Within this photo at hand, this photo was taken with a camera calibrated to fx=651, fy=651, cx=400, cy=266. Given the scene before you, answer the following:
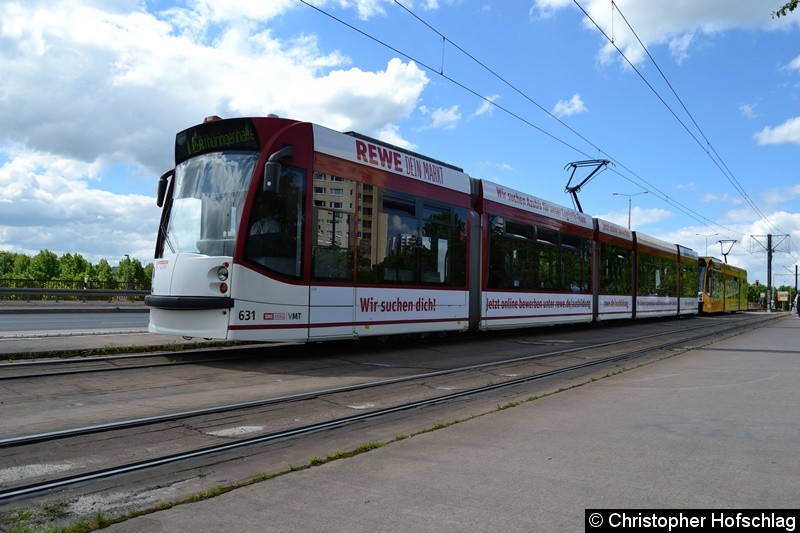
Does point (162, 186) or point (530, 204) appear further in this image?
point (530, 204)

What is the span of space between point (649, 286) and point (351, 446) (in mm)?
24793

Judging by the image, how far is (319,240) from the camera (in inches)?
417

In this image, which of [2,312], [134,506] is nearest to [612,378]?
[134,506]

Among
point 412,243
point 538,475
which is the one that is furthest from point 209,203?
point 538,475

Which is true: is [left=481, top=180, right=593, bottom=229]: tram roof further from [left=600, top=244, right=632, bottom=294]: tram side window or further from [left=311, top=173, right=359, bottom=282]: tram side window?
[left=311, top=173, right=359, bottom=282]: tram side window

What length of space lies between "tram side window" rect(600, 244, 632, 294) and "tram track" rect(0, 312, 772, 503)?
13292 millimetres

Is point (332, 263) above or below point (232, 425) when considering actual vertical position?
above

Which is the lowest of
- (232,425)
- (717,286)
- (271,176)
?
(232,425)

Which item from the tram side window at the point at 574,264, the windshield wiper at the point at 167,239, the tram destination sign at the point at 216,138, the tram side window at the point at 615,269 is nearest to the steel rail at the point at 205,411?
the windshield wiper at the point at 167,239

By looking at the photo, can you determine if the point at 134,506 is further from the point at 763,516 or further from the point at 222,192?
the point at 222,192

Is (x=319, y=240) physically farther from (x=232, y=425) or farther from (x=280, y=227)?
(x=232, y=425)

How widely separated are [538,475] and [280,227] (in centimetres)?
661

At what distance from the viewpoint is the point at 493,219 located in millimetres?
15719

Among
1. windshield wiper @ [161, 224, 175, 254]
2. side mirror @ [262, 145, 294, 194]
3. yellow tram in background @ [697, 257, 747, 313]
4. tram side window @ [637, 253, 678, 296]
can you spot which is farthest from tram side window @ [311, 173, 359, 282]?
yellow tram in background @ [697, 257, 747, 313]
